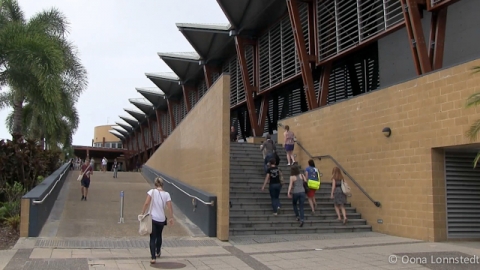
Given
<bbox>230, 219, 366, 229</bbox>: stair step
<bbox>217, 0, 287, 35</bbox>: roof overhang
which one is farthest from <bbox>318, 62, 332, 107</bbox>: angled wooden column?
<bbox>230, 219, 366, 229</bbox>: stair step

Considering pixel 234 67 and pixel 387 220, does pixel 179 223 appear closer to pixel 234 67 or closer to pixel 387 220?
pixel 387 220

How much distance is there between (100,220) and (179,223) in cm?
217

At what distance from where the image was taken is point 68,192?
19047 millimetres

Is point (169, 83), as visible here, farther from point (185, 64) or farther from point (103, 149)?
point (103, 149)

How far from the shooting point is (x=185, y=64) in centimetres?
3606

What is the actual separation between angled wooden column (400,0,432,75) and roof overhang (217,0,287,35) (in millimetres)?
9216

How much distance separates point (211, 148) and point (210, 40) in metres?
18.6

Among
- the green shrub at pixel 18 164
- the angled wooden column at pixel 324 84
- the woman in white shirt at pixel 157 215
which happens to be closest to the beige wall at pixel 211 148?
the woman in white shirt at pixel 157 215

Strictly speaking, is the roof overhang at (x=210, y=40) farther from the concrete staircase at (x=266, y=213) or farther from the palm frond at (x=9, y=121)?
the concrete staircase at (x=266, y=213)

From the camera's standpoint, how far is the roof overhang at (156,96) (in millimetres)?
48312

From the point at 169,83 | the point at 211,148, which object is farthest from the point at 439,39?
the point at 169,83

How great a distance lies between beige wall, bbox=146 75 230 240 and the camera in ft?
34.6

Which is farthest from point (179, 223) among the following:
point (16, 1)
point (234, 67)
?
point (234, 67)

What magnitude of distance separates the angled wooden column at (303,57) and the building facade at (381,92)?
0.04 m
